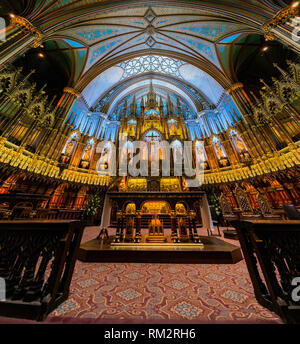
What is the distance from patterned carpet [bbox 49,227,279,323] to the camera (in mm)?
1469

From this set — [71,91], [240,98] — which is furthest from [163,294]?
[71,91]

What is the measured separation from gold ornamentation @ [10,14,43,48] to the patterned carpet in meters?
10.9

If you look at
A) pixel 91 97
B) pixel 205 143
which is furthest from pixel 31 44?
pixel 205 143

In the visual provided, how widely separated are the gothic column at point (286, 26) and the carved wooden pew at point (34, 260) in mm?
10435

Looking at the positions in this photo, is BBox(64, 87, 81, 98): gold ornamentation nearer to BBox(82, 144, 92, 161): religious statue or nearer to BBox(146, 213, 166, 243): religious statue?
BBox(82, 144, 92, 161): religious statue

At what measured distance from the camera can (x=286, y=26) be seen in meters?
6.02

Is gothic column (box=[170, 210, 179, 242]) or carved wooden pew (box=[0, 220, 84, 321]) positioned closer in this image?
carved wooden pew (box=[0, 220, 84, 321])

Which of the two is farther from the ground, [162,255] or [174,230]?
[174,230]

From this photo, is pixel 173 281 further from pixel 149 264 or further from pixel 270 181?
pixel 270 181

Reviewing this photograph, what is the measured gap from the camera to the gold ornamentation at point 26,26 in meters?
6.15

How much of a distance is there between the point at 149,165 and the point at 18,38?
9612 millimetres

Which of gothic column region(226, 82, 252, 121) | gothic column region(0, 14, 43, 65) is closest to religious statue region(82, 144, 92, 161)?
gothic column region(0, 14, 43, 65)

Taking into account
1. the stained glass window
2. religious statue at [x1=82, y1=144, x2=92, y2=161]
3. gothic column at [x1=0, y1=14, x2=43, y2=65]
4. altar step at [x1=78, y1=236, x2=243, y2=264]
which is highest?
the stained glass window

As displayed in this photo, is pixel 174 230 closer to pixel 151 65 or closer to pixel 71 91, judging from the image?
pixel 71 91
